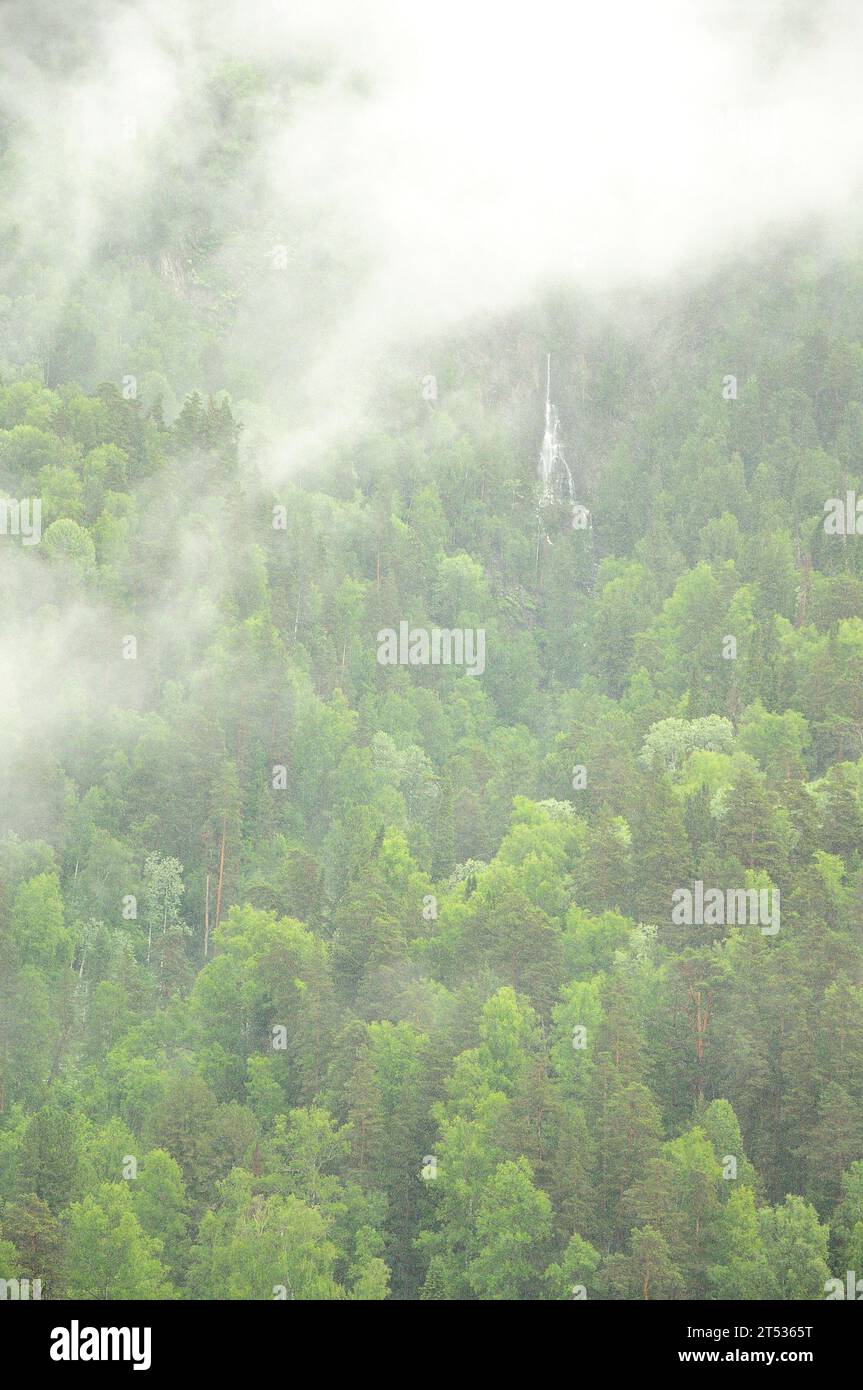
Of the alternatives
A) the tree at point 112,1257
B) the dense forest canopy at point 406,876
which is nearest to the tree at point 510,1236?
the dense forest canopy at point 406,876

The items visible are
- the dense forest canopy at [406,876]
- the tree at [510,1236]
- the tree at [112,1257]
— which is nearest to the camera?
the tree at [112,1257]

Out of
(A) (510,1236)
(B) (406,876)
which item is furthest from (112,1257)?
(B) (406,876)

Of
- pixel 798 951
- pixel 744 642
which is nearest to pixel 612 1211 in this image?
pixel 798 951

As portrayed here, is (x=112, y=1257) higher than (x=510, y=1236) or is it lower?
lower

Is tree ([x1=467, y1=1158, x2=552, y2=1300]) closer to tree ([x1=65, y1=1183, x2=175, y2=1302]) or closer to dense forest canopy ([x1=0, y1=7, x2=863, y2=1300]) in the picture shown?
dense forest canopy ([x1=0, y1=7, x2=863, y2=1300])

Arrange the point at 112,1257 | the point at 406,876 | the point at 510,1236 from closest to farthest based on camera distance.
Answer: the point at 112,1257
the point at 510,1236
the point at 406,876

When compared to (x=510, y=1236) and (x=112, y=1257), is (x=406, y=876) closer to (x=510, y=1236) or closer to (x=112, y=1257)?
(x=510, y=1236)

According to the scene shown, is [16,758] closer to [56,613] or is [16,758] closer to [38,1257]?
[56,613]

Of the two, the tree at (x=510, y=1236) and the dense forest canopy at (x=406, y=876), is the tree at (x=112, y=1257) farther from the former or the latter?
the tree at (x=510, y=1236)
